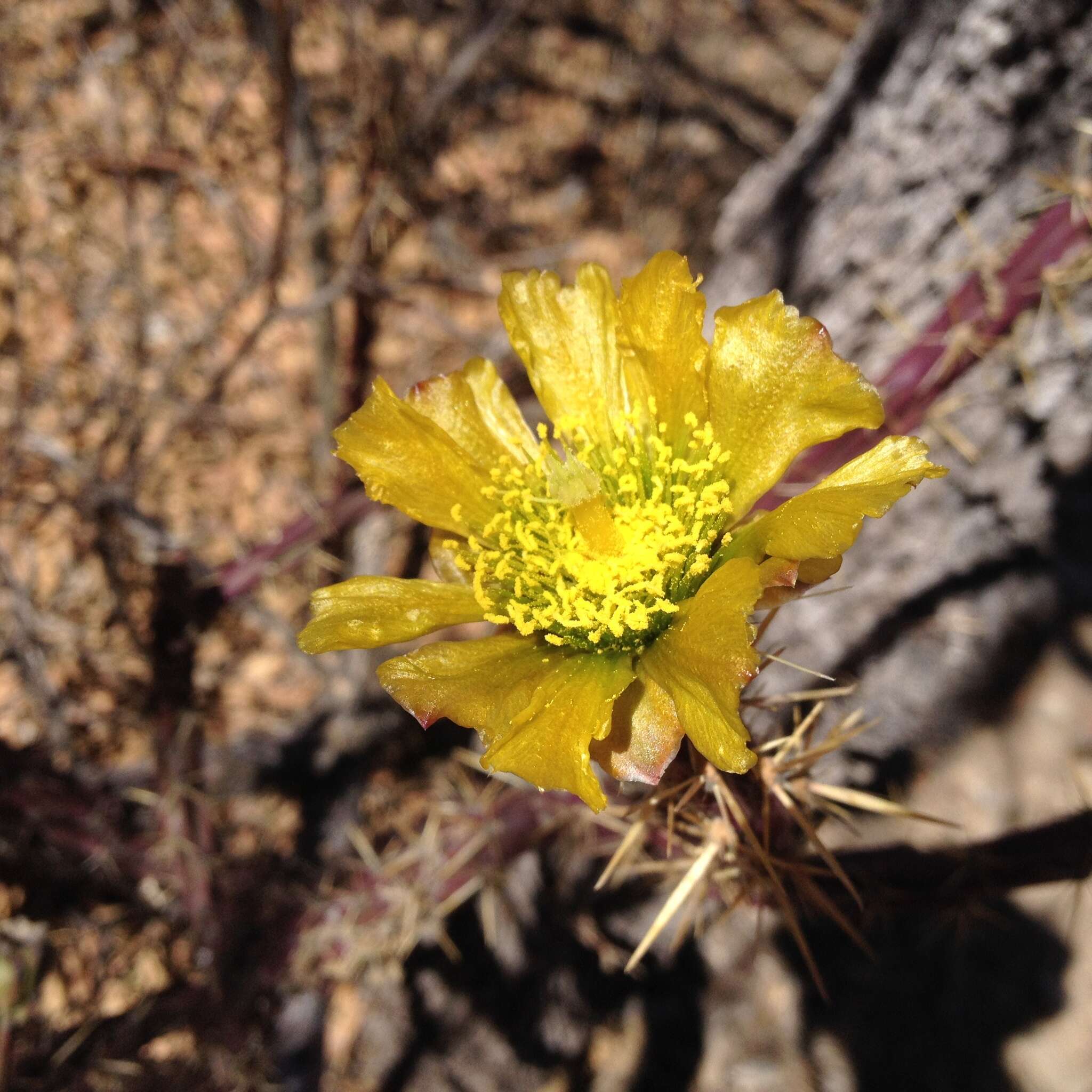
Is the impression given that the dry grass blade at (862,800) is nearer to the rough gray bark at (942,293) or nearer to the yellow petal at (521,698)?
the yellow petal at (521,698)

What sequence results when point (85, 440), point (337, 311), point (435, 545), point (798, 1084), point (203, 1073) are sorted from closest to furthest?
point (435, 545) → point (203, 1073) → point (798, 1084) → point (85, 440) → point (337, 311)

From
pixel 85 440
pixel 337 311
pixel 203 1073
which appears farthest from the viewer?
pixel 337 311

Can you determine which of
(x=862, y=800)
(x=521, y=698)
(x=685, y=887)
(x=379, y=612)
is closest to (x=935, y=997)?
A: (x=862, y=800)

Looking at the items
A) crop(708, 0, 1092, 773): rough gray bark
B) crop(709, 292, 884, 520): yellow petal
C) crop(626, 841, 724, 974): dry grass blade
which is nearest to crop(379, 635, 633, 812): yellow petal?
crop(626, 841, 724, 974): dry grass blade

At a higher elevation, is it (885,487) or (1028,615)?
(885,487)

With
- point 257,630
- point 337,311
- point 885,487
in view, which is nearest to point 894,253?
point 885,487

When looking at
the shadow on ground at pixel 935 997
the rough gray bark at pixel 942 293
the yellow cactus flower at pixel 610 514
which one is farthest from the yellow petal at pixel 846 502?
the shadow on ground at pixel 935 997

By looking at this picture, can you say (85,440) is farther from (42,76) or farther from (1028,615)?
(1028,615)
